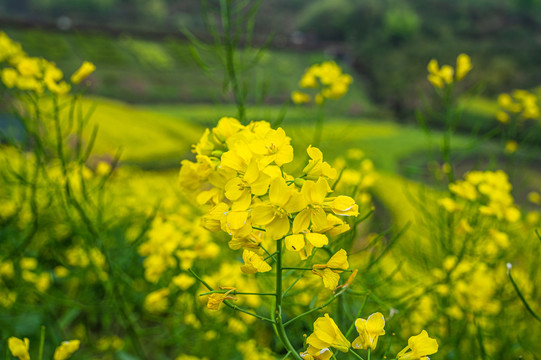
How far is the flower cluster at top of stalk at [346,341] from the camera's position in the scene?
19.0 inches

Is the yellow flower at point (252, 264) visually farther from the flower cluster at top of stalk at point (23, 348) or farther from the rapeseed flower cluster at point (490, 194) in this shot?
the rapeseed flower cluster at point (490, 194)

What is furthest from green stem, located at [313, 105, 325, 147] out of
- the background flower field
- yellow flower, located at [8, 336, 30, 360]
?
yellow flower, located at [8, 336, 30, 360]

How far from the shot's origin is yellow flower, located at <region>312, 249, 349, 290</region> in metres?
0.51

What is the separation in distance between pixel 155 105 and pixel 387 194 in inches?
357

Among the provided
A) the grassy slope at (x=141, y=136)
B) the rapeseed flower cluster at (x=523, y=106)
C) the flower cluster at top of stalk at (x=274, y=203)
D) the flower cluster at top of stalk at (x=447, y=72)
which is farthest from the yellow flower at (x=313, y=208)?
the grassy slope at (x=141, y=136)

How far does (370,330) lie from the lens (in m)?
0.51

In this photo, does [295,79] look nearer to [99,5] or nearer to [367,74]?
[367,74]

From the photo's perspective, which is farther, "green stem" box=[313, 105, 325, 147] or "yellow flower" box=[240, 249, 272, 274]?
"green stem" box=[313, 105, 325, 147]

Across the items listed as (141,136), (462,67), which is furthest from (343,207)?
(141,136)

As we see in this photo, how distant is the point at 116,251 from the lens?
1.69m

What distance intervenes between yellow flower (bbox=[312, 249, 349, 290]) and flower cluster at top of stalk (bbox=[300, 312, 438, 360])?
48mm

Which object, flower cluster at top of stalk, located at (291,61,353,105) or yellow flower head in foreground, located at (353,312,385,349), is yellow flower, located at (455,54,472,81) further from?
yellow flower head in foreground, located at (353,312,385,349)

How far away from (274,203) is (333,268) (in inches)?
5.5

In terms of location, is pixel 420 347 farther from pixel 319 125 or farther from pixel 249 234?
pixel 319 125
